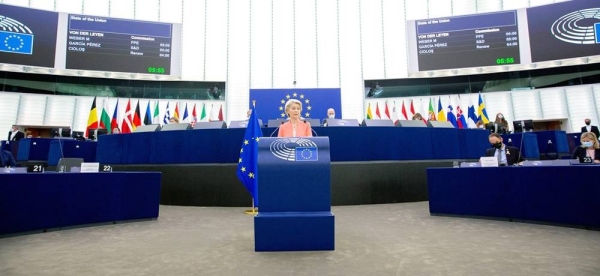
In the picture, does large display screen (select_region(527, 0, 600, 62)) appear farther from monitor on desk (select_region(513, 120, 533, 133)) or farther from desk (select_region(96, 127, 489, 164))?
desk (select_region(96, 127, 489, 164))

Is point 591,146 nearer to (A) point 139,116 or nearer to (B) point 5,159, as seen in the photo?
(B) point 5,159

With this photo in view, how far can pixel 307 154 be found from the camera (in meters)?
3.31

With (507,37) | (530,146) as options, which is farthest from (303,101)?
(507,37)

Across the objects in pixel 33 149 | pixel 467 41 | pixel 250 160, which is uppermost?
pixel 467 41

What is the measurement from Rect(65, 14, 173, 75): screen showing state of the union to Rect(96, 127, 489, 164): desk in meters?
8.46

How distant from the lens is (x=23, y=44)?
13781mm

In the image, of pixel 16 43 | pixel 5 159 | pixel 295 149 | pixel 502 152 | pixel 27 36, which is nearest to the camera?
pixel 295 149

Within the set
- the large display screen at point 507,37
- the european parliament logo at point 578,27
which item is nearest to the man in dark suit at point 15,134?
the large display screen at point 507,37

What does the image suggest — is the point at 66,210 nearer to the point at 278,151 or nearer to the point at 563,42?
the point at 278,151

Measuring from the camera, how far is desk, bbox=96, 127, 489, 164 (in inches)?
277

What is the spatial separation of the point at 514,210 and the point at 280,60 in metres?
14.5

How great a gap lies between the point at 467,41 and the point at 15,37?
67.2 feet

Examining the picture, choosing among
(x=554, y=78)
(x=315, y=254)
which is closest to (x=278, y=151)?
(x=315, y=254)

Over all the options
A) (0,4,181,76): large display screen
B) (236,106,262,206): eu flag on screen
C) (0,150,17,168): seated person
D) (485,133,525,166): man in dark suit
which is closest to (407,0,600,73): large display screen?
(485,133,525,166): man in dark suit
